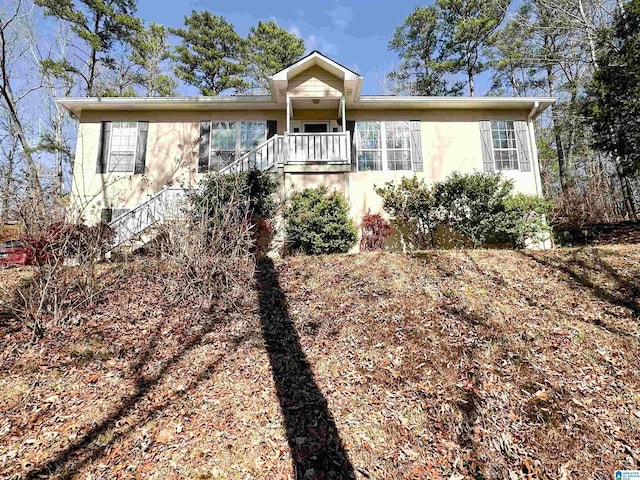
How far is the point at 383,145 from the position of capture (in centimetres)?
1174

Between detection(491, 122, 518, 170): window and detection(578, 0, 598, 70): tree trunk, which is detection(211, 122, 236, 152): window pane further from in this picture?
detection(578, 0, 598, 70): tree trunk

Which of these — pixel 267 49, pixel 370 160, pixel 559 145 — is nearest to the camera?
pixel 370 160

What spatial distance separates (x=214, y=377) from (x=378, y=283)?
3426mm

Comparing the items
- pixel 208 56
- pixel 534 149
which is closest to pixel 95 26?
pixel 208 56

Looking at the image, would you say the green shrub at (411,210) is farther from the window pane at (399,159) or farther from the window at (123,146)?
the window at (123,146)

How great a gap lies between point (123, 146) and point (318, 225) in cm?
748

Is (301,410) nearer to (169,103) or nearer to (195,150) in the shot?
(195,150)

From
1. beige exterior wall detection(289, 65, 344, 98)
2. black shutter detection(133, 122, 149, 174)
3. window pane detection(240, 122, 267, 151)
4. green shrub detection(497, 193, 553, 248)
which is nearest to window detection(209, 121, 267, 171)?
window pane detection(240, 122, 267, 151)

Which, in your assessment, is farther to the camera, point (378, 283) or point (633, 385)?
point (378, 283)

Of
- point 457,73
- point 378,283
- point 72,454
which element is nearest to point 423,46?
point 457,73

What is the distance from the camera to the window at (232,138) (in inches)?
464

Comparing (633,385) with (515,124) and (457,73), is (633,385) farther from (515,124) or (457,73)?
(457,73)

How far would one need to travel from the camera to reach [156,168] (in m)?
11.8

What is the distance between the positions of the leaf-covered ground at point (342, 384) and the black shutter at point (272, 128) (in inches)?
278
